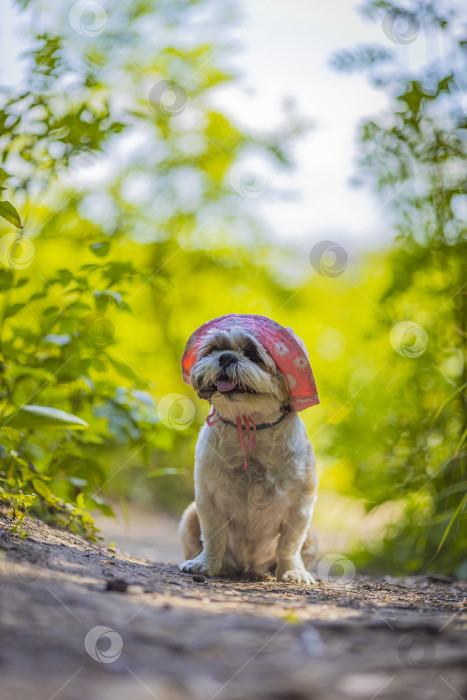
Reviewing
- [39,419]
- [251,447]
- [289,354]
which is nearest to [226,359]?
[289,354]

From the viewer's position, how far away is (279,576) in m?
3.63

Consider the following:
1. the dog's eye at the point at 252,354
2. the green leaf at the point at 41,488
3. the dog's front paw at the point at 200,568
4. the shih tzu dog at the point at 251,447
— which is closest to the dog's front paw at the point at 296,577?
the shih tzu dog at the point at 251,447

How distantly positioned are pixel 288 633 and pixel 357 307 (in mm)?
6960

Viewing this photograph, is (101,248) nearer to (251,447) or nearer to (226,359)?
(226,359)

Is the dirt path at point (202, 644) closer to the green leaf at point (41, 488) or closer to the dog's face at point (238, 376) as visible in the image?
the green leaf at point (41, 488)

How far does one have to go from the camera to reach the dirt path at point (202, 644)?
1.40 metres

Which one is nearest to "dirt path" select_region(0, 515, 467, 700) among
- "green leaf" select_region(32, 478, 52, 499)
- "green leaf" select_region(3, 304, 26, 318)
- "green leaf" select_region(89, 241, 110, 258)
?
"green leaf" select_region(32, 478, 52, 499)

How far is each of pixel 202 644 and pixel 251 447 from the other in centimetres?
192

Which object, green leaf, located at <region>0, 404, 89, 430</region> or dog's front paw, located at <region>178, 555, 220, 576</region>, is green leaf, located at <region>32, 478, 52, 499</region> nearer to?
green leaf, located at <region>0, 404, 89, 430</region>

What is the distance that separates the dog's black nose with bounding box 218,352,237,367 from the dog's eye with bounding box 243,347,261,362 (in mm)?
107

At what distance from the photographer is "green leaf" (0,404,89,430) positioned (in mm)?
3160

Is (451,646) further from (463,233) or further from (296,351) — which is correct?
(463,233)

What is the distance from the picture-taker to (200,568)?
3.60 metres

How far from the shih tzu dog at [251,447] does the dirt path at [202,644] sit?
4.05 feet
